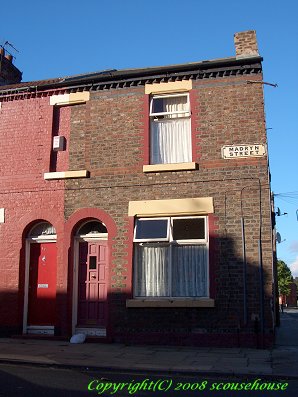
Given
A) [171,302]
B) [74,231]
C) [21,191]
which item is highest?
[21,191]

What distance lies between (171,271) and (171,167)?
2.48 metres

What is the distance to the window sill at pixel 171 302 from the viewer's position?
415 inches

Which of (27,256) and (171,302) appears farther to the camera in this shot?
(27,256)

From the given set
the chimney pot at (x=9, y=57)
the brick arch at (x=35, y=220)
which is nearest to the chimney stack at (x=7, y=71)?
the chimney pot at (x=9, y=57)

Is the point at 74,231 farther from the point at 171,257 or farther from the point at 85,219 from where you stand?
the point at 171,257

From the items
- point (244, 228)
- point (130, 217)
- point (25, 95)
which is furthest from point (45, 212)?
point (244, 228)

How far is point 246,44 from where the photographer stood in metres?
12.0

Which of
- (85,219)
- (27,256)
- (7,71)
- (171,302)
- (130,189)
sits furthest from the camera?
(7,71)

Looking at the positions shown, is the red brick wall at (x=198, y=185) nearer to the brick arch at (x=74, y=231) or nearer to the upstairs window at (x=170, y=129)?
the brick arch at (x=74, y=231)

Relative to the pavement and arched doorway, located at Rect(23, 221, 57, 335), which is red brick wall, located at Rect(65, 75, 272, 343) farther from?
arched doorway, located at Rect(23, 221, 57, 335)

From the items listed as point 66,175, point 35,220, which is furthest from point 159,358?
point 66,175

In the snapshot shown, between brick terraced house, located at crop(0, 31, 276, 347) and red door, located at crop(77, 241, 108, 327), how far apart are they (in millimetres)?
26

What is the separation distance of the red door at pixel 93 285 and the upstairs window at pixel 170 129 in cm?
272

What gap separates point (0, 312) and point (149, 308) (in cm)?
403
